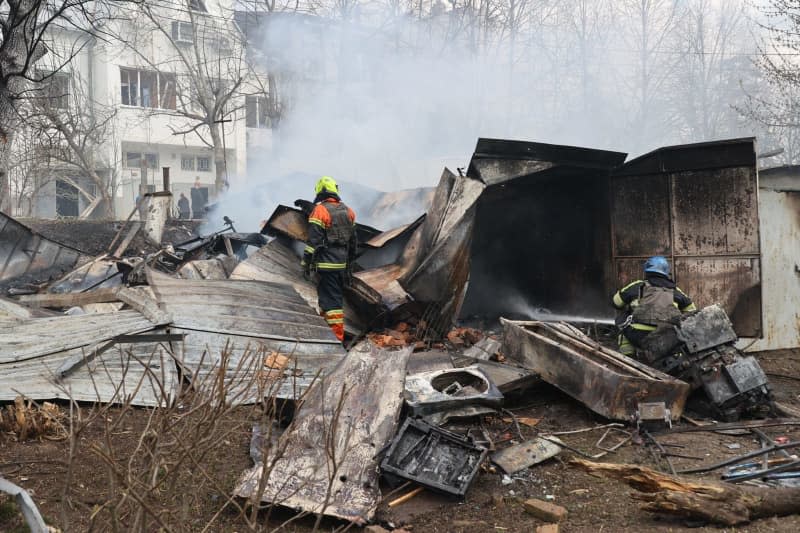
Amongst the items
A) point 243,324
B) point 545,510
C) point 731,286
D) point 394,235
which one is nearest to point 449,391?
point 545,510

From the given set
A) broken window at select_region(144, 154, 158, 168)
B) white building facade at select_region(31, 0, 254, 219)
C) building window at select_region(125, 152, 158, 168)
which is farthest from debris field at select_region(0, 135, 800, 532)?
broken window at select_region(144, 154, 158, 168)

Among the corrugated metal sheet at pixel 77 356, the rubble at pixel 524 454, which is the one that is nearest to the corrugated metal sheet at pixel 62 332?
the corrugated metal sheet at pixel 77 356

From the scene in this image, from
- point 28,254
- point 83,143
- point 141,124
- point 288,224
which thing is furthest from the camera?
point 141,124

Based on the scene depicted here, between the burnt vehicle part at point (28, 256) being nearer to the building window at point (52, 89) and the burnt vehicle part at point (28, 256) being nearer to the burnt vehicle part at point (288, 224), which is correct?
the building window at point (52, 89)

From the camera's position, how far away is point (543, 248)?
32.3ft

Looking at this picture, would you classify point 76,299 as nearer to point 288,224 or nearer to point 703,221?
point 288,224

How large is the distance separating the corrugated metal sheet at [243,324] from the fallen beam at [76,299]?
136 centimetres

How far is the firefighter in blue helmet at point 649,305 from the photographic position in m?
6.00

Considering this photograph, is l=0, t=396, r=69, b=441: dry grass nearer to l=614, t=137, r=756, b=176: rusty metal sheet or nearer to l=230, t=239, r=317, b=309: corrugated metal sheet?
l=230, t=239, r=317, b=309: corrugated metal sheet

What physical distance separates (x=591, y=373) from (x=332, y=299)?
124 inches

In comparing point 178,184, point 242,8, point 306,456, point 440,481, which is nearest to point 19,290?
point 306,456

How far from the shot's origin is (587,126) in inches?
880

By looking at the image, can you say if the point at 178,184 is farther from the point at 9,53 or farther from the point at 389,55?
the point at 9,53

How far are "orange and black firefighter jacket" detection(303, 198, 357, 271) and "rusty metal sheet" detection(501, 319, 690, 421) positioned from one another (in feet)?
7.06
